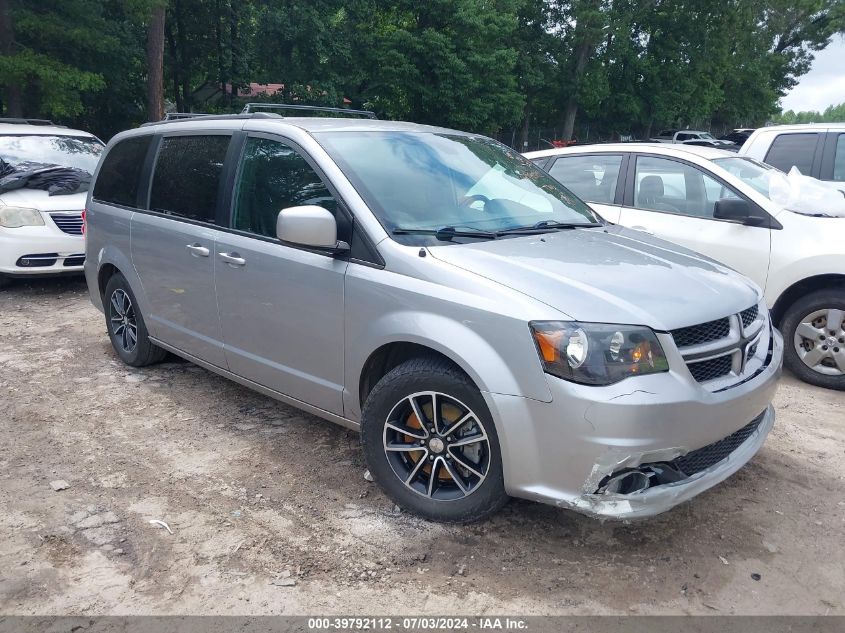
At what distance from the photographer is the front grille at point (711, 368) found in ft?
9.55

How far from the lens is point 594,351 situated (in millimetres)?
2740

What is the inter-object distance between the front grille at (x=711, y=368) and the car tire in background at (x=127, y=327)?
12.5 ft

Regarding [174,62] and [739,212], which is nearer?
[739,212]

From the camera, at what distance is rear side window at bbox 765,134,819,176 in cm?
709

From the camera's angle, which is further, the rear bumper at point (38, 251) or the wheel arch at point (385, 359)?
the rear bumper at point (38, 251)

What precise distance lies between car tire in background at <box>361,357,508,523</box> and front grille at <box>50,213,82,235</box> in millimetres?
6071

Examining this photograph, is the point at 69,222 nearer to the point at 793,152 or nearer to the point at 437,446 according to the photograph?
the point at 437,446

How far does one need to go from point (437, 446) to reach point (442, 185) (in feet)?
4.63

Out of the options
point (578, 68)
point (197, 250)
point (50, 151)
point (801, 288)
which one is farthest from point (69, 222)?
point (578, 68)

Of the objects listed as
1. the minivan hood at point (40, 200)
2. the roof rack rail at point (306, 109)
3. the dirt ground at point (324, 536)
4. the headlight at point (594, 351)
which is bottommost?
the dirt ground at point (324, 536)

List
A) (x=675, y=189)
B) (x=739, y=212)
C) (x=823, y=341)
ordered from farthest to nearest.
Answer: (x=675, y=189) → (x=739, y=212) → (x=823, y=341)

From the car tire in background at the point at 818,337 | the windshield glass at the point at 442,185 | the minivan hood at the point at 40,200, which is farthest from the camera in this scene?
the minivan hood at the point at 40,200

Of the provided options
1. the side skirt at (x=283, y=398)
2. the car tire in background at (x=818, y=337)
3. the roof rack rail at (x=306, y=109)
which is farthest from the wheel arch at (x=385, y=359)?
the car tire in background at (x=818, y=337)

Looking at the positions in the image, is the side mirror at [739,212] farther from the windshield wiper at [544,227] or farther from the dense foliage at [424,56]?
the dense foliage at [424,56]
